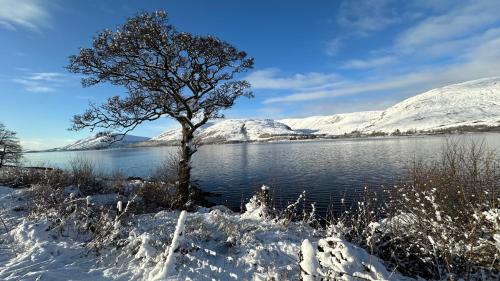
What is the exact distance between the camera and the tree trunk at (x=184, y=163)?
1758 cm

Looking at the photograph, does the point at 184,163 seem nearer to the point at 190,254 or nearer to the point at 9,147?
the point at 190,254

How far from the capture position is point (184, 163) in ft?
57.8

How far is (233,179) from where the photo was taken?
47.6 meters

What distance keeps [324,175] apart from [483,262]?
38.9 m

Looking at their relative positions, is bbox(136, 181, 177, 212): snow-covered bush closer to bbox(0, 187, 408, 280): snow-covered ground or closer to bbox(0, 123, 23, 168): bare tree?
bbox(0, 187, 408, 280): snow-covered ground

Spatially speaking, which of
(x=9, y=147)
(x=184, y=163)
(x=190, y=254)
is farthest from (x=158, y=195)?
(x=9, y=147)

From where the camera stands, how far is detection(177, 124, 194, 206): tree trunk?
57.7 feet

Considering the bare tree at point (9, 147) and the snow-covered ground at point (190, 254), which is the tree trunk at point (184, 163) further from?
the bare tree at point (9, 147)

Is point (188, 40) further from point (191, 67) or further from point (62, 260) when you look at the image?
point (62, 260)

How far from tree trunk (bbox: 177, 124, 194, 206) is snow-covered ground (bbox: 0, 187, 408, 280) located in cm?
739

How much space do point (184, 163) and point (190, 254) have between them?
399 inches

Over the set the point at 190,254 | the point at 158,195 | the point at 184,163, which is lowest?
the point at 158,195

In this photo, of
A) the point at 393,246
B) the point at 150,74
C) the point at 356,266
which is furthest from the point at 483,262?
the point at 150,74

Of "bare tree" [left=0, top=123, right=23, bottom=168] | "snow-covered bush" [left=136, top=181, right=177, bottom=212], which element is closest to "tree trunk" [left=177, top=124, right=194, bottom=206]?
"snow-covered bush" [left=136, top=181, right=177, bottom=212]
